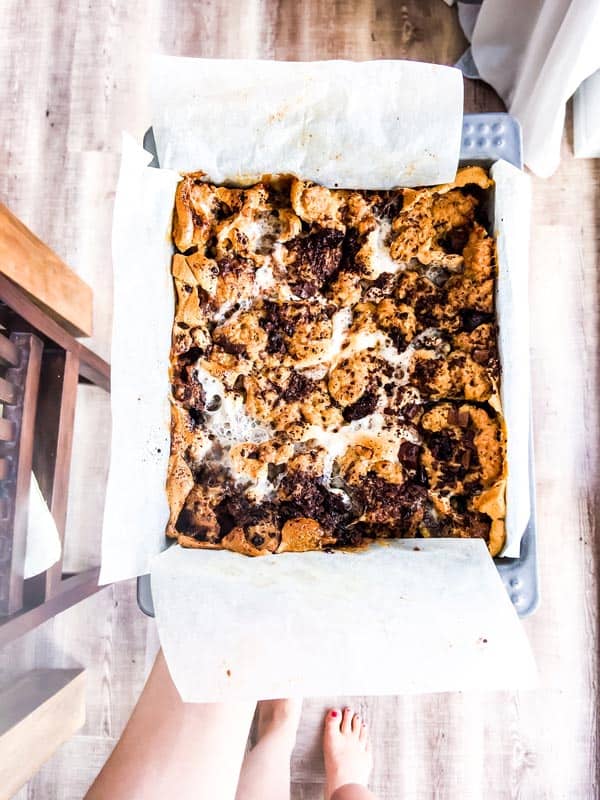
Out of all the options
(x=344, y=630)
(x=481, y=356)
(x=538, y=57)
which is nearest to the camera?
(x=344, y=630)

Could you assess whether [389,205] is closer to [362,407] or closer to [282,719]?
[362,407]

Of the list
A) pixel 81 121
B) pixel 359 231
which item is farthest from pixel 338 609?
pixel 81 121

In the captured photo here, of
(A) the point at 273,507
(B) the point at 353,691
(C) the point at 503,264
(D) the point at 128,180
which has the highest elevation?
(D) the point at 128,180

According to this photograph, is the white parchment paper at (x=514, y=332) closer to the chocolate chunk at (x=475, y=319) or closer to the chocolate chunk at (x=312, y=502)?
the chocolate chunk at (x=475, y=319)

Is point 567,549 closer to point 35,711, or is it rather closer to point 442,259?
point 442,259

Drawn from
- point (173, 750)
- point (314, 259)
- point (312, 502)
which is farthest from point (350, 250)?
point (173, 750)

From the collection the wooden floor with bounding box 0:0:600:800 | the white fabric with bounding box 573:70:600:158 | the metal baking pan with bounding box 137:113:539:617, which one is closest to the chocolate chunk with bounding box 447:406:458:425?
the metal baking pan with bounding box 137:113:539:617
